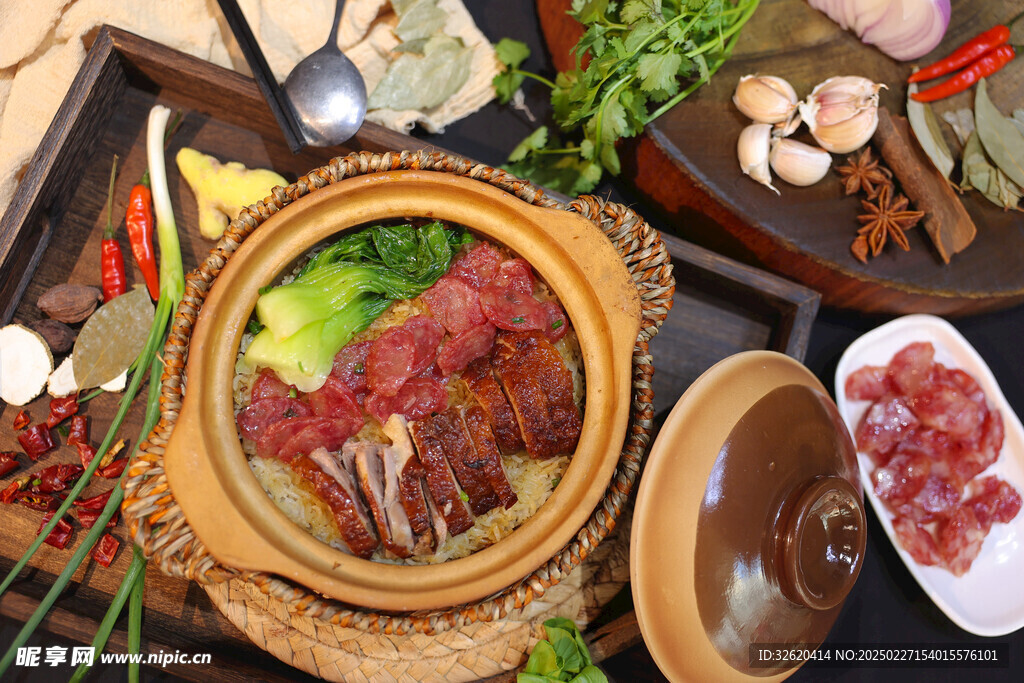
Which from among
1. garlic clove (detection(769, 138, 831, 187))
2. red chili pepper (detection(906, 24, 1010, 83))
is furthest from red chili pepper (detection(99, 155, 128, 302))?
red chili pepper (detection(906, 24, 1010, 83))

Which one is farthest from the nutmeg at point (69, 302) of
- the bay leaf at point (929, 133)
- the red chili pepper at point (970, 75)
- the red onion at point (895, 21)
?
the red chili pepper at point (970, 75)

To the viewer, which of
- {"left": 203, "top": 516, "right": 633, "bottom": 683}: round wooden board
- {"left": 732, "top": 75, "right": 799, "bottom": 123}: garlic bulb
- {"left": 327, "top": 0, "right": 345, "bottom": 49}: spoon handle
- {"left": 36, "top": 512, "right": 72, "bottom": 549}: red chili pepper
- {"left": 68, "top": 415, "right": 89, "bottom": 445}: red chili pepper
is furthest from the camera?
{"left": 327, "top": 0, "right": 345, "bottom": 49}: spoon handle

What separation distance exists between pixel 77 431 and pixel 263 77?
1.92 m

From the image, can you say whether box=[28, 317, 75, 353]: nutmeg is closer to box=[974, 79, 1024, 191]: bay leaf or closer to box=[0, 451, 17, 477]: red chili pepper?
box=[0, 451, 17, 477]: red chili pepper

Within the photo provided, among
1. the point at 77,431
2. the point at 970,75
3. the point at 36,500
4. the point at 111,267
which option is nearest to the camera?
the point at 36,500

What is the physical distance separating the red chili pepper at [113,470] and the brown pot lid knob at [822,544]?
2.95 meters

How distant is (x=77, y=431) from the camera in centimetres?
297

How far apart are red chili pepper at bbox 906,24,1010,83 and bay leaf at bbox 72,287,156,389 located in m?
4.33

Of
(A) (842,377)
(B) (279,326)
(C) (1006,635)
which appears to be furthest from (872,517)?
(B) (279,326)

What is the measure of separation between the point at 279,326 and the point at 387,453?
66cm

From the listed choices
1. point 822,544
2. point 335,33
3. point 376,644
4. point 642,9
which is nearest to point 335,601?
point 376,644

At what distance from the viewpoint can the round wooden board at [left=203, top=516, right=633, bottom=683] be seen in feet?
8.67

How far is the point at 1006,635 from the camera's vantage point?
3629 mm

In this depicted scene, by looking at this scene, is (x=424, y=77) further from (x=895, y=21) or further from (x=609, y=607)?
(x=609, y=607)
